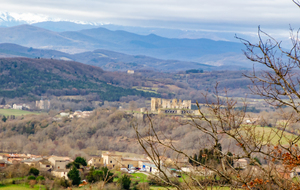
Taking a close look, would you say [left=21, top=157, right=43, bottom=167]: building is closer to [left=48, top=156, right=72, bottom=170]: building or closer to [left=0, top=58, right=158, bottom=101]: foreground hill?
[left=48, top=156, right=72, bottom=170]: building

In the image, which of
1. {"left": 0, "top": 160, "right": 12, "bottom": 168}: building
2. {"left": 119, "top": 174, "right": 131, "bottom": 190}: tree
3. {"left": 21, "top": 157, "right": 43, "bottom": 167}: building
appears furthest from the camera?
{"left": 21, "top": 157, "right": 43, "bottom": 167}: building

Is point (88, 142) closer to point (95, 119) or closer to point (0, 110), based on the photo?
point (95, 119)

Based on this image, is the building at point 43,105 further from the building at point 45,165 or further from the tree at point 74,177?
the tree at point 74,177

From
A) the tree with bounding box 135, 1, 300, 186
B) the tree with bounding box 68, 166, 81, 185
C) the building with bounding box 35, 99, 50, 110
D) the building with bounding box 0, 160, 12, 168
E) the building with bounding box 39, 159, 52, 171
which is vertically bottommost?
the building with bounding box 35, 99, 50, 110

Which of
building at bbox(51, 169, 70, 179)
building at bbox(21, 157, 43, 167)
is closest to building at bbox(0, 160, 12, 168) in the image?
building at bbox(21, 157, 43, 167)

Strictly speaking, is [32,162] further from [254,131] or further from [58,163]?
[254,131]

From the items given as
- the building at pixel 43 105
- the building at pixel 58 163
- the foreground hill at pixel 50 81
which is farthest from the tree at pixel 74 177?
the foreground hill at pixel 50 81

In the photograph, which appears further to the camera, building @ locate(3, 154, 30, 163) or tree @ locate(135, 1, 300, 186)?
building @ locate(3, 154, 30, 163)

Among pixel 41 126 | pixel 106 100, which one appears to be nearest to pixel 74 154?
pixel 41 126

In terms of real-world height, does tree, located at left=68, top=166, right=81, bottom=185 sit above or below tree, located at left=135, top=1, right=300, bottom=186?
below

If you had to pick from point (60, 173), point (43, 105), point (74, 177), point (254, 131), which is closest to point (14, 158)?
point (60, 173)
